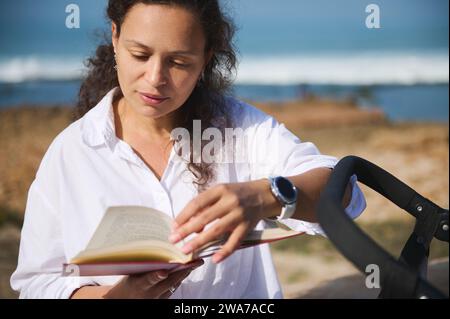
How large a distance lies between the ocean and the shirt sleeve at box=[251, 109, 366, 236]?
501 centimetres

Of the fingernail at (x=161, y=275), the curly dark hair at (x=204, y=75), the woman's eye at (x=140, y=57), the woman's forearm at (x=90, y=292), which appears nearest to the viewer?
the fingernail at (x=161, y=275)

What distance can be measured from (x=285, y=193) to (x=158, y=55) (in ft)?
1.67

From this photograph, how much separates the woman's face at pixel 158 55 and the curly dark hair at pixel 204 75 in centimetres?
4

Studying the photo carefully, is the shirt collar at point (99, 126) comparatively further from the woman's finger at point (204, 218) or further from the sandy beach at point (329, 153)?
the sandy beach at point (329, 153)

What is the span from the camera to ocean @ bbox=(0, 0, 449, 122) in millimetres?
6980

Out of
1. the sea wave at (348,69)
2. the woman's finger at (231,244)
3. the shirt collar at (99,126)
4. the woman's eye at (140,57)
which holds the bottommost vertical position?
the sea wave at (348,69)

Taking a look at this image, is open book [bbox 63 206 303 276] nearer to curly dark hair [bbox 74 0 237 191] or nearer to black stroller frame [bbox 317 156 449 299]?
black stroller frame [bbox 317 156 449 299]

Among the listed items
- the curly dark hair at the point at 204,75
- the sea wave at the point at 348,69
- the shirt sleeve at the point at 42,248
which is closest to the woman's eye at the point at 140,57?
the curly dark hair at the point at 204,75

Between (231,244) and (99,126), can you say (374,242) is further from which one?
(99,126)

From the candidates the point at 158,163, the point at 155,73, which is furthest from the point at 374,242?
the point at 158,163

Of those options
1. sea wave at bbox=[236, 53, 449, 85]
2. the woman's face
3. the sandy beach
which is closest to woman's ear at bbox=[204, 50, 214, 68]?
the woman's face

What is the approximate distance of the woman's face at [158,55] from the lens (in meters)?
1.62

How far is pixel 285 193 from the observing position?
137 cm
